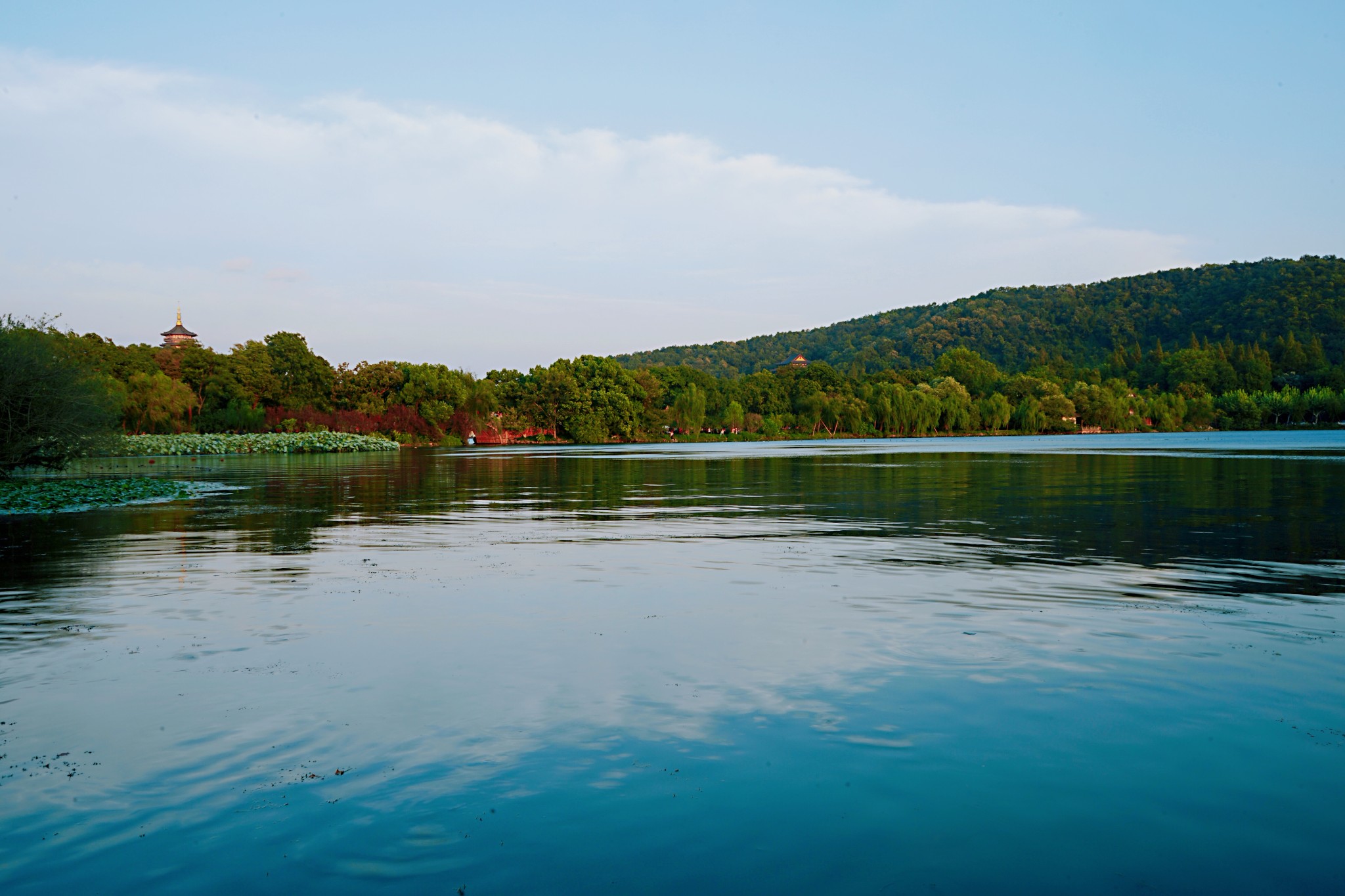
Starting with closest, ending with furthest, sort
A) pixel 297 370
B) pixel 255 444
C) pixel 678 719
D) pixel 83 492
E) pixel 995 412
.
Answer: pixel 678 719 → pixel 83 492 → pixel 255 444 → pixel 297 370 → pixel 995 412

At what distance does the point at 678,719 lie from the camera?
24.6 feet

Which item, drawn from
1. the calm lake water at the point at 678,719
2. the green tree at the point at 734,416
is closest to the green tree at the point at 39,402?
the calm lake water at the point at 678,719

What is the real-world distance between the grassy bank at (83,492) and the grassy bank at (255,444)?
3487cm

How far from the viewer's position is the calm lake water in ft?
16.8

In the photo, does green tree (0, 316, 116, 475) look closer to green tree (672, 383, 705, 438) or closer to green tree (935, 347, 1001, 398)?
green tree (672, 383, 705, 438)

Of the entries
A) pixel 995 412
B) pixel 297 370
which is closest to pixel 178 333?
pixel 297 370

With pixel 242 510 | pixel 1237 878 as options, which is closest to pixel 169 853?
pixel 1237 878

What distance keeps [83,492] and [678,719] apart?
103 feet

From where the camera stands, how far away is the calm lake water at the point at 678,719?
5117 millimetres

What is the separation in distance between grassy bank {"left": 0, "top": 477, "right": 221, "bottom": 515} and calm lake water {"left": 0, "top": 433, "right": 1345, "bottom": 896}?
10.9 metres

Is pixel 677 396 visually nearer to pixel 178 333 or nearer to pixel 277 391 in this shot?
pixel 277 391

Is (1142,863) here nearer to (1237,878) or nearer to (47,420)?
(1237,878)

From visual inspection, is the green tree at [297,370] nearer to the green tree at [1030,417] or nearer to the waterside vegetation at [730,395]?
the waterside vegetation at [730,395]

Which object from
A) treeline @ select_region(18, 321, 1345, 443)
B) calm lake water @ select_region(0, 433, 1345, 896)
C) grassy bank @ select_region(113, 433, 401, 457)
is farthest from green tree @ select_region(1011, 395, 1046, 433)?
calm lake water @ select_region(0, 433, 1345, 896)
